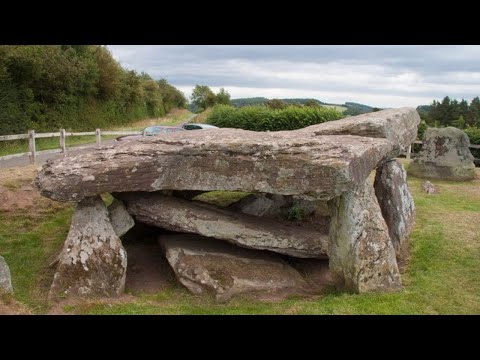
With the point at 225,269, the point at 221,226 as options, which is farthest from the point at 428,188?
the point at 225,269

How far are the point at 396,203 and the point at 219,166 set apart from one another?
4480 mm

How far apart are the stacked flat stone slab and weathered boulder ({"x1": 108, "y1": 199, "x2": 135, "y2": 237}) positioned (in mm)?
150

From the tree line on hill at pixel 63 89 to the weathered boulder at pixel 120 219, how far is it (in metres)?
15.9

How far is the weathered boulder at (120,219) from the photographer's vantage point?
926cm

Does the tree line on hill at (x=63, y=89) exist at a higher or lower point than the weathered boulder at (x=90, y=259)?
higher

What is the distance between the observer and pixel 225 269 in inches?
346

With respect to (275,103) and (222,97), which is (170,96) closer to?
(222,97)

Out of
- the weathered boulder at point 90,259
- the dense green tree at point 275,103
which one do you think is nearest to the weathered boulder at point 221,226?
the weathered boulder at point 90,259

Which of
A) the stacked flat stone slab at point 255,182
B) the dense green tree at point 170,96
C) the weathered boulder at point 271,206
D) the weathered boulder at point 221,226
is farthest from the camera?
the dense green tree at point 170,96

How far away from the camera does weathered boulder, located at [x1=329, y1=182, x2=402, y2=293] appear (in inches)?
327

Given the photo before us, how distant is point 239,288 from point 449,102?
43.0 metres

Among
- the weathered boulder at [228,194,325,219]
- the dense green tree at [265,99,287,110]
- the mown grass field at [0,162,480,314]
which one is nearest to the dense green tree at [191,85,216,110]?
the dense green tree at [265,99,287,110]

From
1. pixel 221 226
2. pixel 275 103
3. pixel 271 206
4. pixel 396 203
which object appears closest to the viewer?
pixel 221 226

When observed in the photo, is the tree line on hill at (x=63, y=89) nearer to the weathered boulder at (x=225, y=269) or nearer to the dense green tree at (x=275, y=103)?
the dense green tree at (x=275, y=103)
